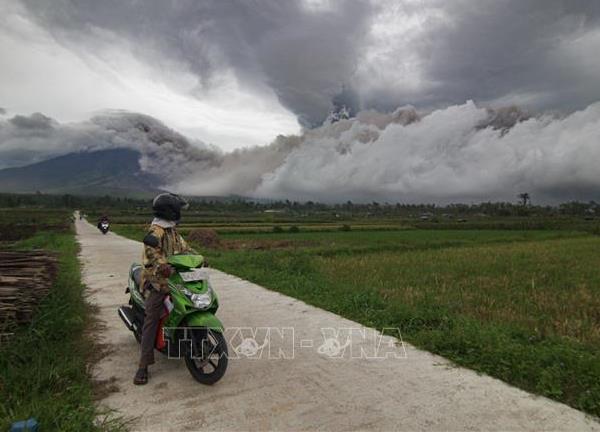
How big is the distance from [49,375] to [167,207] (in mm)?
1900

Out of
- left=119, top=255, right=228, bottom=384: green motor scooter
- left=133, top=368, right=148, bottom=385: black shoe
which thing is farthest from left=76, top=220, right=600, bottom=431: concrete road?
left=119, top=255, right=228, bottom=384: green motor scooter

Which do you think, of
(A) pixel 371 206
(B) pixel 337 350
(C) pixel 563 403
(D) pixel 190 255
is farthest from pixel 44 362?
(A) pixel 371 206

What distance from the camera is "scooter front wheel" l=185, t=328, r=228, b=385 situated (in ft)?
12.7

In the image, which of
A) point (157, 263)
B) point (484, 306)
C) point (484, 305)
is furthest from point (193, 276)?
point (484, 305)

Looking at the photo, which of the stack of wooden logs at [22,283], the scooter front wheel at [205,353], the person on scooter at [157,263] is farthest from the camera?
the stack of wooden logs at [22,283]

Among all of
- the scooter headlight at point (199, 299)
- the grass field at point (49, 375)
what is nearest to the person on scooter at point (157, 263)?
the scooter headlight at point (199, 299)

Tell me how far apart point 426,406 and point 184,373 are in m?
2.43

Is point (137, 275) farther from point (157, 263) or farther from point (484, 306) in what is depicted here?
point (484, 306)

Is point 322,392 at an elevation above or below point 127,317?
below

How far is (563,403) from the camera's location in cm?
353

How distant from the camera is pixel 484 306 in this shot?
7.77 meters

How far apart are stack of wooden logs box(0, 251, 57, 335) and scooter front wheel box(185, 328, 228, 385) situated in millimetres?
2198

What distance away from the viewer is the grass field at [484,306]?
13.6 feet

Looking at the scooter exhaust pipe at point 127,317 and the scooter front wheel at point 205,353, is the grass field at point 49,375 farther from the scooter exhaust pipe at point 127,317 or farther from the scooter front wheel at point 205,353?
the scooter front wheel at point 205,353
